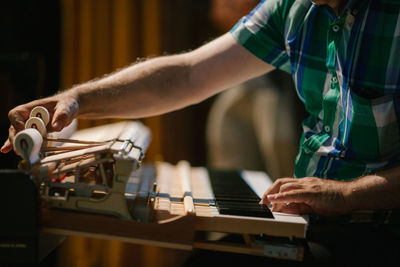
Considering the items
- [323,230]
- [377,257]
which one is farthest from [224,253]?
[377,257]

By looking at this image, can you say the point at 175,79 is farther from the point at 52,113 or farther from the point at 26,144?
the point at 26,144

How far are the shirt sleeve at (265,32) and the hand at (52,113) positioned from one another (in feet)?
2.12

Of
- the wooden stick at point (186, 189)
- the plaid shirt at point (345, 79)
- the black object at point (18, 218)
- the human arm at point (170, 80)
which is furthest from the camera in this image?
the human arm at point (170, 80)

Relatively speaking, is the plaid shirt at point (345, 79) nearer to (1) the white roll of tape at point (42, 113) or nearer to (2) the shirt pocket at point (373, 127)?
(2) the shirt pocket at point (373, 127)

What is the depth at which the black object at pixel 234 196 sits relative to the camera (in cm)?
100

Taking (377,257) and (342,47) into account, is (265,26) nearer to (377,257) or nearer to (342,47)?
(342,47)

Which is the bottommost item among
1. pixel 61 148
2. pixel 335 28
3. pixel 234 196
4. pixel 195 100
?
pixel 234 196

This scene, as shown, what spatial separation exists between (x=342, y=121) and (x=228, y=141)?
5.15ft

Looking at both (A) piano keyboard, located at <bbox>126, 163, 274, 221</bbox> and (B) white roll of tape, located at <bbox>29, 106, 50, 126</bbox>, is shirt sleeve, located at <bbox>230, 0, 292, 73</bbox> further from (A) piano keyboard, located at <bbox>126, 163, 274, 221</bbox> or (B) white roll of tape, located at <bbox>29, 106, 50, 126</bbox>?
(B) white roll of tape, located at <bbox>29, 106, 50, 126</bbox>

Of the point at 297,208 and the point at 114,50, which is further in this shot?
the point at 114,50

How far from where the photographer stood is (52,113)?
1.17 meters

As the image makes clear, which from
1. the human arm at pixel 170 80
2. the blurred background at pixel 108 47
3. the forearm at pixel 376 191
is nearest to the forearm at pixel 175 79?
→ the human arm at pixel 170 80

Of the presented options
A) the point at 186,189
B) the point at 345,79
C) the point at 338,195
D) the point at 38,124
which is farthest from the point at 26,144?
the point at 345,79

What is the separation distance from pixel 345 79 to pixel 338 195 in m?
0.36
